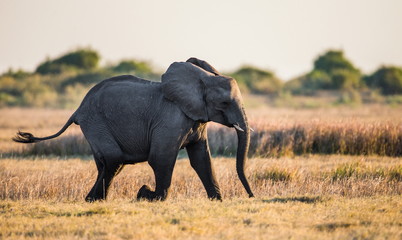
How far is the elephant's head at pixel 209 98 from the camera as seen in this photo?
10750mm

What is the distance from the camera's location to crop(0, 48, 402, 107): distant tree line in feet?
166

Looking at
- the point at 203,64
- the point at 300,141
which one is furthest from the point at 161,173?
the point at 300,141

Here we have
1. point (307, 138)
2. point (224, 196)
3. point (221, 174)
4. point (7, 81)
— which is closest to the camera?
point (224, 196)

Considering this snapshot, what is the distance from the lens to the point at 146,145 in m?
11.1

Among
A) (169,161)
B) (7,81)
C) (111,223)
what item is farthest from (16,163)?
(7,81)

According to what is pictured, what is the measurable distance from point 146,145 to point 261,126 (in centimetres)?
916

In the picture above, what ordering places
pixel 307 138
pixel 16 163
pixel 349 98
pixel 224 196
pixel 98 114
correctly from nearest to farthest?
pixel 98 114, pixel 224 196, pixel 16 163, pixel 307 138, pixel 349 98

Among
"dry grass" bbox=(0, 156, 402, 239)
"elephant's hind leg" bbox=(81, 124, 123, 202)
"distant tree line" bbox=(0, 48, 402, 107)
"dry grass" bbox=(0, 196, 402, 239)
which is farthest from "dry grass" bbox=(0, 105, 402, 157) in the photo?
"distant tree line" bbox=(0, 48, 402, 107)

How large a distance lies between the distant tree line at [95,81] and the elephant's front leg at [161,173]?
3644cm

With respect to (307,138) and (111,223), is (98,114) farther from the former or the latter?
(307,138)

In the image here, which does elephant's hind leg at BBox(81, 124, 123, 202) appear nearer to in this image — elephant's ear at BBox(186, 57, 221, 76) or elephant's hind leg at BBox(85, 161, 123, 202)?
elephant's hind leg at BBox(85, 161, 123, 202)

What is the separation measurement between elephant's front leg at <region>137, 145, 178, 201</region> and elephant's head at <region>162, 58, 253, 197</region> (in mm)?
822

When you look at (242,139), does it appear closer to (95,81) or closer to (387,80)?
(95,81)

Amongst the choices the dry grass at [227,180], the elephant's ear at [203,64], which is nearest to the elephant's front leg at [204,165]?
the dry grass at [227,180]
